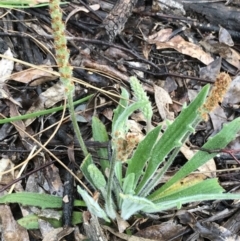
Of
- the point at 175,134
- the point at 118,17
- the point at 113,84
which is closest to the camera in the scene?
the point at 175,134

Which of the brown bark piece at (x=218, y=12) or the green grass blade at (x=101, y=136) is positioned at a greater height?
the brown bark piece at (x=218, y=12)

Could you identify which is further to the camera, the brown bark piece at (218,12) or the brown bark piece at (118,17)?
the brown bark piece at (218,12)

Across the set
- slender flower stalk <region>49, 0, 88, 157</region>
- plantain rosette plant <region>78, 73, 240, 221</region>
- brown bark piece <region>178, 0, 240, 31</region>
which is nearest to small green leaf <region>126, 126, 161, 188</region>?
plantain rosette plant <region>78, 73, 240, 221</region>

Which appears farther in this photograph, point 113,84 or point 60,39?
point 113,84

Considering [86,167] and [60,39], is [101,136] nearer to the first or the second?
[86,167]

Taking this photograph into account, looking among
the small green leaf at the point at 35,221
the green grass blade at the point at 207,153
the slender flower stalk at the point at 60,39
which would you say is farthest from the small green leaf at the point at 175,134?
the slender flower stalk at the point at 60,39

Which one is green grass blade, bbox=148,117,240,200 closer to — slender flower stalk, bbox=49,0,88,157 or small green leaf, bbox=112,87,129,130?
small green leaf, bbox=112,87,129,130

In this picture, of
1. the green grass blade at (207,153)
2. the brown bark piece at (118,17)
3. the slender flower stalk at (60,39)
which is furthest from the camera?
the brown bark piece at (118,17)

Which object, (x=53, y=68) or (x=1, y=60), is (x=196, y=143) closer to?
(x=53, y=68)

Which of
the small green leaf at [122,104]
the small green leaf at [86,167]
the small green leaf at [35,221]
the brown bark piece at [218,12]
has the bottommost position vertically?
the small green leaf at [35,221]

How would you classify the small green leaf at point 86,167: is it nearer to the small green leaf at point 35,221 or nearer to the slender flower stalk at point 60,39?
the small green leaf at point 35,221

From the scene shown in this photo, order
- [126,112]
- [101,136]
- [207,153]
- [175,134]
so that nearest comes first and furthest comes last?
[126,112] < [175,134] < [207,153] < [101,136]

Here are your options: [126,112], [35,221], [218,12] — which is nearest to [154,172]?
[126,112]
